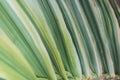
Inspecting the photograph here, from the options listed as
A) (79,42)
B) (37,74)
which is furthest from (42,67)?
(79,42)

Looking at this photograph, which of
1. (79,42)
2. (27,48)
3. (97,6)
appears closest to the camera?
(27,48)

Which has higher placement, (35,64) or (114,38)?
(35,64)

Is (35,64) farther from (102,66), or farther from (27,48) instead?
(102,66)

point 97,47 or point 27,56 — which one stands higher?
point 27,56

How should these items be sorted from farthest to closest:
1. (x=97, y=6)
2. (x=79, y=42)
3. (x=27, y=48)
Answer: (x=97, y=6) → (x=79, y=42) → (x=27, y=48)

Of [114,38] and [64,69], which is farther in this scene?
[114,38]

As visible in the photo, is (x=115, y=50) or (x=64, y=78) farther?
(x=115, y=50)

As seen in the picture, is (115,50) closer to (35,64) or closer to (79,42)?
(79,42)

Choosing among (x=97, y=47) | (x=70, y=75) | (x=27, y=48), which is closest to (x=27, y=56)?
(x=27, y=48)
